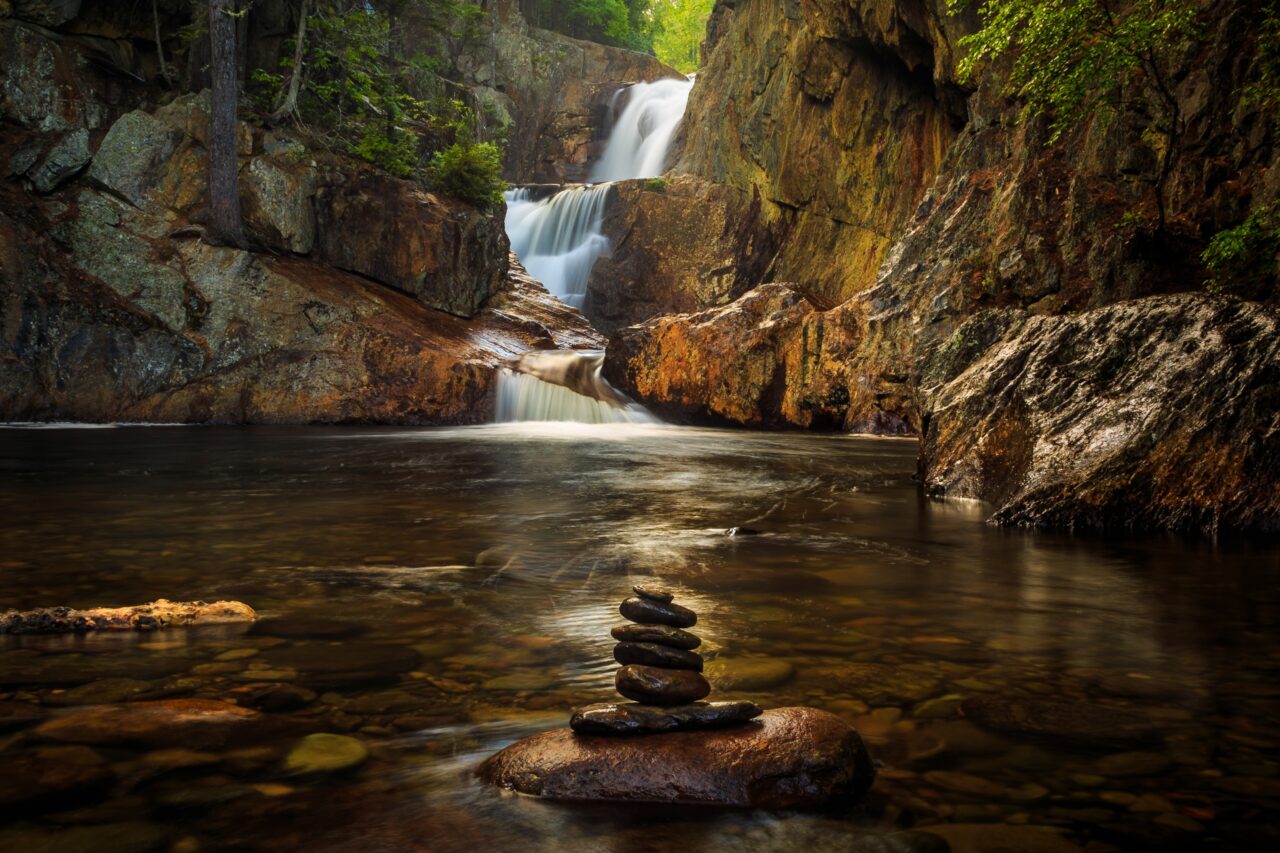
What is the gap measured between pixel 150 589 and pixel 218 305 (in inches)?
566

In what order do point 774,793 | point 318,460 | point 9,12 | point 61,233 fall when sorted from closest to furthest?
point 774,793
point 318,460
point 61,233
point 9,12

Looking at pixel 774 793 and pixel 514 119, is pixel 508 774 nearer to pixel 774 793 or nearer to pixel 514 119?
pixel 774 793

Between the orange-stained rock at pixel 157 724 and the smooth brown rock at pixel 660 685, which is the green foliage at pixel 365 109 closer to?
the orange-stained rock at pixel 157 724

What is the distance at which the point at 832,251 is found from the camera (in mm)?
23531

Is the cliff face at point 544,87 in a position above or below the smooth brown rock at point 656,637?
above

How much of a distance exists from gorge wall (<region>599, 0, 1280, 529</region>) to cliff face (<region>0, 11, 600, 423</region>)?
488 centimetres

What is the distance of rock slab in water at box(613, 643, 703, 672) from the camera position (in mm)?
2746

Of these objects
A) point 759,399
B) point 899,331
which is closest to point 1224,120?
point 899,331

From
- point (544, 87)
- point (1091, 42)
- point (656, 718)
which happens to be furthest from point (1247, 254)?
point (544, 87)

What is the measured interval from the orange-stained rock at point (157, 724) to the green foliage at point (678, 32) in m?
59.9

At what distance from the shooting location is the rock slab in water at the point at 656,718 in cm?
241

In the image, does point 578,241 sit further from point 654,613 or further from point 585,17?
point 654,613

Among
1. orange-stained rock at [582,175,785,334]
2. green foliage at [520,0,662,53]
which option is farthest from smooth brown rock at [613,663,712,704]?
green foliage at [520,0,662,53]

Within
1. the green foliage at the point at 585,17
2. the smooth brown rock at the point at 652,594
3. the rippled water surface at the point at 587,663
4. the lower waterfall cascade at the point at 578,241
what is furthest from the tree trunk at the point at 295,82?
the green foliage at the point at 585,17
